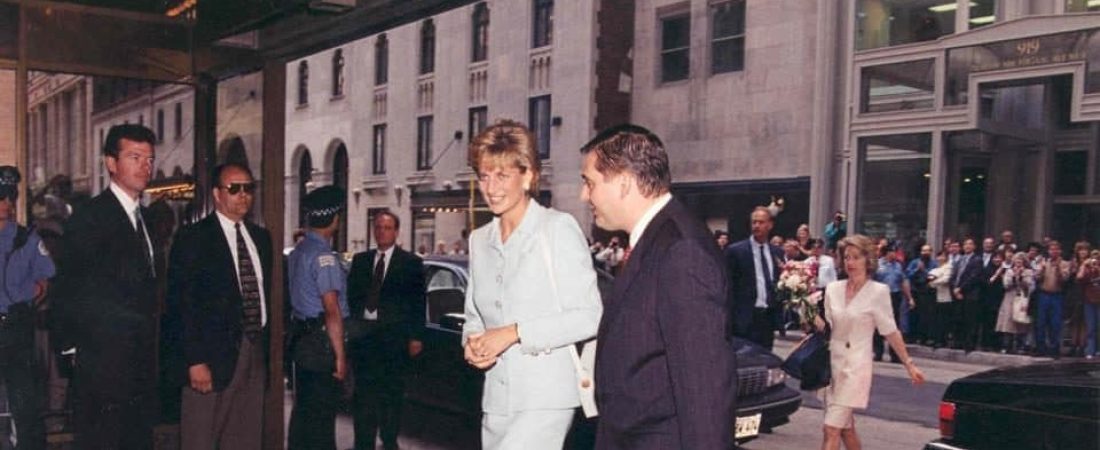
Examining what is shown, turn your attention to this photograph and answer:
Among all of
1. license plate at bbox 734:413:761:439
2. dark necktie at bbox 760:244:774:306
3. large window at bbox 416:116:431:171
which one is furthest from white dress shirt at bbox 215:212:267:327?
large window at bbox 416:116:431:171

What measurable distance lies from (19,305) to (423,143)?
24567 millimetres

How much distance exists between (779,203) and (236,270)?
15686 millimetres

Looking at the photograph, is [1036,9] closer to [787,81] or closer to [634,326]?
[787,81]

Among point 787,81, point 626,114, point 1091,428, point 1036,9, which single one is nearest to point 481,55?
point 626,114

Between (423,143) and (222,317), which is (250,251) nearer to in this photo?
(222,317)

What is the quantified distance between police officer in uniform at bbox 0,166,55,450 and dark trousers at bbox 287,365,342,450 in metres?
1.50


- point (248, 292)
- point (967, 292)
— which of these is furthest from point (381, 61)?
point (248, 292)

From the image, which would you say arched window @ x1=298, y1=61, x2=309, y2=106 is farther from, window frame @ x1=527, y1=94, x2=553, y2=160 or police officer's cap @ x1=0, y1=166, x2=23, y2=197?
police officer's cap @ x1=0, y1=166, x2=23, y2=197

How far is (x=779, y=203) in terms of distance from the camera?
1880 cm

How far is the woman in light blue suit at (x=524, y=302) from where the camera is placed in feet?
9.90

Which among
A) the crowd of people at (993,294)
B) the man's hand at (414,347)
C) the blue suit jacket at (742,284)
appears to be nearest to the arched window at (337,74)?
the crowd of people at (993,294)

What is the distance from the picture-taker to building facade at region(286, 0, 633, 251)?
2381 cm

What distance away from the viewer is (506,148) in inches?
128

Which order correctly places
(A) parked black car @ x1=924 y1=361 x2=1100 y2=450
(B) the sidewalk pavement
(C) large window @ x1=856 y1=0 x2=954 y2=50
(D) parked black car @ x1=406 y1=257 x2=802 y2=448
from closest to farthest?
1. (A) parked black car @ x1=924 y1=361 x2=1100 y2=450
2. (D) parked black car @ x1=406 y1=257 x2=802 y2=448
3. (B) the sidewalk pavement
4. (C) large window @ x1=856 y1=0 x2=954 y2=50
